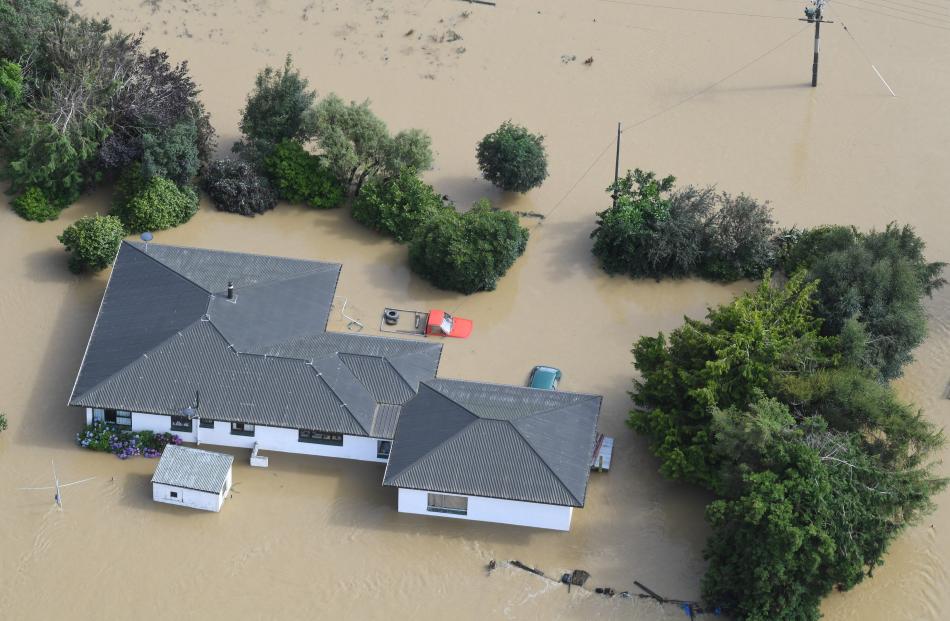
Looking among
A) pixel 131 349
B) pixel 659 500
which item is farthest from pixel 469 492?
pixel 131 349

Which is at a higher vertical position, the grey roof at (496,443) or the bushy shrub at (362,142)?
the bushy shrub at (362,142)

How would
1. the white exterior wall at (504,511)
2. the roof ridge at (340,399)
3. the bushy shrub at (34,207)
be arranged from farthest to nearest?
1. the bushy shrub at (34,207)
2. the roof ridge at (340,399)
3. the white exterior wall at (504,511)

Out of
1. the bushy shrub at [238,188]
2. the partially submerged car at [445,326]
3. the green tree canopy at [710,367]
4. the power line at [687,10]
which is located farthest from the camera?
the power line at [687,10]

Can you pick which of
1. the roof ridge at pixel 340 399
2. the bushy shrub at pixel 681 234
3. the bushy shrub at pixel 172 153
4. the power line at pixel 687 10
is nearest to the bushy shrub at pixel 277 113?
the bushy shrub at pixel 172 153

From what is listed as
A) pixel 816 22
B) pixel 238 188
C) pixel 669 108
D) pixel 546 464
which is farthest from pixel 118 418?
pixel 816 22

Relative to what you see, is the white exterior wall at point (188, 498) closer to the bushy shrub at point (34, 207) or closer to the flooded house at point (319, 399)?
the flooded house at point (319, 399)

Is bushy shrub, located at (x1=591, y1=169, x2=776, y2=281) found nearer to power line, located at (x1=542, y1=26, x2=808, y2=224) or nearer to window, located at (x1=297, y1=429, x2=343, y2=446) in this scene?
power line, located at (x1=542, y1=26, x2=808, y2=224)
